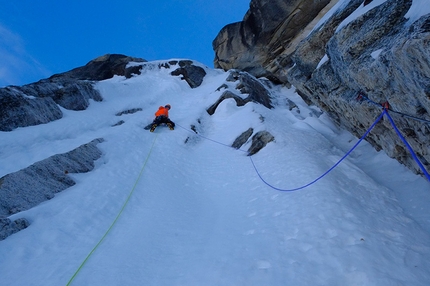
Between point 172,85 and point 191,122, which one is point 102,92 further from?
point 191,122

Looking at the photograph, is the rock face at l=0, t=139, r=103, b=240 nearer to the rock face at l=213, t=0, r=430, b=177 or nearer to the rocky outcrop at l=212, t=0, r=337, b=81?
the rock face at l=213, t=0, r=430, b=177

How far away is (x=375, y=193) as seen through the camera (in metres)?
7.37

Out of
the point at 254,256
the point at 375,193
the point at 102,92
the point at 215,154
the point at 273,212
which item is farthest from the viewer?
the point at 102,92

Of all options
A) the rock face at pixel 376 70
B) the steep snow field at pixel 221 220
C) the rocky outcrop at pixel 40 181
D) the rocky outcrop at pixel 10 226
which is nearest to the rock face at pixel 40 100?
the steep snow field at pixel 221 220

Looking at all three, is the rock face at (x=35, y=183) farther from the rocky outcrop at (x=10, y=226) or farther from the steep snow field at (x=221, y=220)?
the steep snow field at (x=221, y=220)

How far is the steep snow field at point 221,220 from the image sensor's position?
4.26 meters

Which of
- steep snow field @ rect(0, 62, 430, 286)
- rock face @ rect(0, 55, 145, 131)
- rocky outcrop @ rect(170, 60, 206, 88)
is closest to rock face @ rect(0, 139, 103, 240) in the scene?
steep snow field @ rect(0, 62, 430, 286)

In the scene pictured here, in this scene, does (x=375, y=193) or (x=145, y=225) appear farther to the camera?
(x=375, y=193)

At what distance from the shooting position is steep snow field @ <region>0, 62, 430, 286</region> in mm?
4262

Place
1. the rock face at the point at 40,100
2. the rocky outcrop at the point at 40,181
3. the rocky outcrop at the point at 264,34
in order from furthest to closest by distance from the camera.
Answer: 1. the rocky outcrop at the point at 264,34
2. the rock face at the point at 40,100
3. the rocky outcrop at the point at 40,181

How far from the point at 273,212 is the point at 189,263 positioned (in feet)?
8.76

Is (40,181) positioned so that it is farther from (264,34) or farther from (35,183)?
(264,34)

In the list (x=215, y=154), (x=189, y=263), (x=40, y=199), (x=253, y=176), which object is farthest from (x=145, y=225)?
(x=215, y=154)

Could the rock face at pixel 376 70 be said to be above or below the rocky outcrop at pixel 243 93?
below
